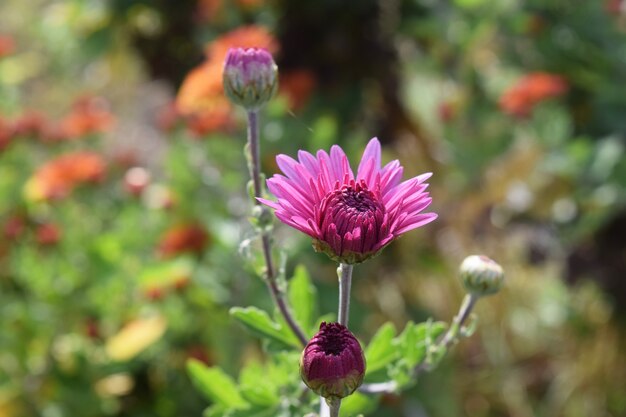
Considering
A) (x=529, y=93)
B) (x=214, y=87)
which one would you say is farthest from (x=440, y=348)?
(x=529, y=93)

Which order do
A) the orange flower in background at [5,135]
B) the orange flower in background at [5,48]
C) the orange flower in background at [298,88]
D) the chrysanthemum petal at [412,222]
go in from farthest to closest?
the orange flower in background at [5,48] → the orange flower in background at [298,88] → the orange flower in background at [5,135] → the chrysanthemum petal at [412,222]

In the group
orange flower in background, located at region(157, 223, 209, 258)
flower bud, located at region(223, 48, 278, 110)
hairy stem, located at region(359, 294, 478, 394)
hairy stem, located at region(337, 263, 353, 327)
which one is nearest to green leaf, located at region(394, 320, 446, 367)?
hairy stem, located at region(359, 294, 478, 394)

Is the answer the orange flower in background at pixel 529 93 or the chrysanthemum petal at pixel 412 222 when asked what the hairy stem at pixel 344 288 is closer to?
the chrysanthemum petal at pixel 412 222

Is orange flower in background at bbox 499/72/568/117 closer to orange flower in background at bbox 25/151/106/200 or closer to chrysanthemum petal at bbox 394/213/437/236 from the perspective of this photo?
orange flower in background at bbox 25/151/106/200

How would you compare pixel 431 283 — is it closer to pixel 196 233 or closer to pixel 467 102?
pixel 467 102

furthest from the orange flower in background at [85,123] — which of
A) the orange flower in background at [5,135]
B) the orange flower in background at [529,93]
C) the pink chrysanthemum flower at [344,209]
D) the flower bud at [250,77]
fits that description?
the pink chrysanthemum flower at [344,209]

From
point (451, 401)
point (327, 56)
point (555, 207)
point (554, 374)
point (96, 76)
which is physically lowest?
point (451, 401)

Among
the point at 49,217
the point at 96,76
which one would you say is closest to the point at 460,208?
the point at 49,217
